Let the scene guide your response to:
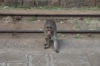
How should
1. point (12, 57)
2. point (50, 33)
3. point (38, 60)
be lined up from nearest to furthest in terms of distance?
point (38, 60)
point (12, 57)
point (50, 33)

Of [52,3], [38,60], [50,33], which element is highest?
[50,33]

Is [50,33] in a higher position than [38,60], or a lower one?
higher

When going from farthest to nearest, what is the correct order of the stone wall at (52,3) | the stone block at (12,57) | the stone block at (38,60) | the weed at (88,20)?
the stone wall at (52,3)
the weed at (88,20)
the stone block at (12,57)
the stone block at (38,60)

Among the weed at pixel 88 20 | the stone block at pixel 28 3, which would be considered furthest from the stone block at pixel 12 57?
the stone block at pixel 28 3

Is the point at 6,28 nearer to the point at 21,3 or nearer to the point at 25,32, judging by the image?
the point at 25,32

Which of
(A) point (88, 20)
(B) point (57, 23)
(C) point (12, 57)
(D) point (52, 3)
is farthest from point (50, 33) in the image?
(D) point (52, 3)

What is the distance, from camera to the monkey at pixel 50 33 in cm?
844

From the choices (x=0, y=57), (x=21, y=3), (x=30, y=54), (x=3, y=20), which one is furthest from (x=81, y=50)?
(x=21, y=3)

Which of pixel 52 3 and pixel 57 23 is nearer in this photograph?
pixel 57 23

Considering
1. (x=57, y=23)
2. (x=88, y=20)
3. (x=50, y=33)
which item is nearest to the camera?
(x=50, y=33)

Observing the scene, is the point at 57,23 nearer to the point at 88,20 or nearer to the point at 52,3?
the point at 88,20

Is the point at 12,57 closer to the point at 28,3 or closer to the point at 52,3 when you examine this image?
the point at 28,3

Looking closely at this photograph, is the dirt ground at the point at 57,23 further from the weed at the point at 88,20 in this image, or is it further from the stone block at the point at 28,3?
the stone block at the point at 28,3

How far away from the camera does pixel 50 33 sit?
27.7 feet
